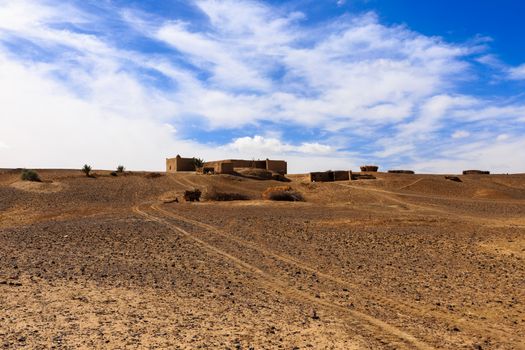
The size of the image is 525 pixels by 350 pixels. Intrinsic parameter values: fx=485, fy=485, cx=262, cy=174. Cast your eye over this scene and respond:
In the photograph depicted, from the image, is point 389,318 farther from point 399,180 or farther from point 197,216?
point 399,180

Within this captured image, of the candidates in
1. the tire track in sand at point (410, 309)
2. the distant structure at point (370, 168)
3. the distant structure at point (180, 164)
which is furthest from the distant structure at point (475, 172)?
the tire track in sand at point (410, 309)

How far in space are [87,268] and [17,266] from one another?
1.54 meters

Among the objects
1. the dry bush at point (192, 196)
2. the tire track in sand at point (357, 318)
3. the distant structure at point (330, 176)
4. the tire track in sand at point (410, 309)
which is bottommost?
the tire track in sand at point (410, 309)

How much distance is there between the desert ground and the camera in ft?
20.1

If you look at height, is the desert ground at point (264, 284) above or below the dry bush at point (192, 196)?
below

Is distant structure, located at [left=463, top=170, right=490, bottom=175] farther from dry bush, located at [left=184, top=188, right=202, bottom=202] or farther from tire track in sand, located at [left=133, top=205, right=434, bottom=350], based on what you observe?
tire track in sand, located at [left=133, top=205, right=434, bottom=350]

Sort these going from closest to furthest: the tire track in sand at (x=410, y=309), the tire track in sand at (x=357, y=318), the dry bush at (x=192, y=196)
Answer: the tire track in sand at (x=357, y=318)
the tire track in sand at (x=410, y=309)
the dry bush at (x=192, y=196)

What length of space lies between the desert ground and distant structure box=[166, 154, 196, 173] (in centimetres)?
4501

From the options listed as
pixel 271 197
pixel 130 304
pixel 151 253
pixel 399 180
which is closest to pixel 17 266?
pixel 151 253

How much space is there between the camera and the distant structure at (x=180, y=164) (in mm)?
67250

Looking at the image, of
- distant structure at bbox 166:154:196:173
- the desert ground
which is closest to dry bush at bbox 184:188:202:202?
the desert ground

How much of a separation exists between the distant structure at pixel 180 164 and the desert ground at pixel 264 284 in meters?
45.0

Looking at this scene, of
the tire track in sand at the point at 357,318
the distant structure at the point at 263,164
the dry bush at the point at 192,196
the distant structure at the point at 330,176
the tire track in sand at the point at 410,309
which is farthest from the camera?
the distant structure at the point at 263,164

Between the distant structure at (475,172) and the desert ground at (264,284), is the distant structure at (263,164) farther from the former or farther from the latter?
the desert ground at (264,284)
